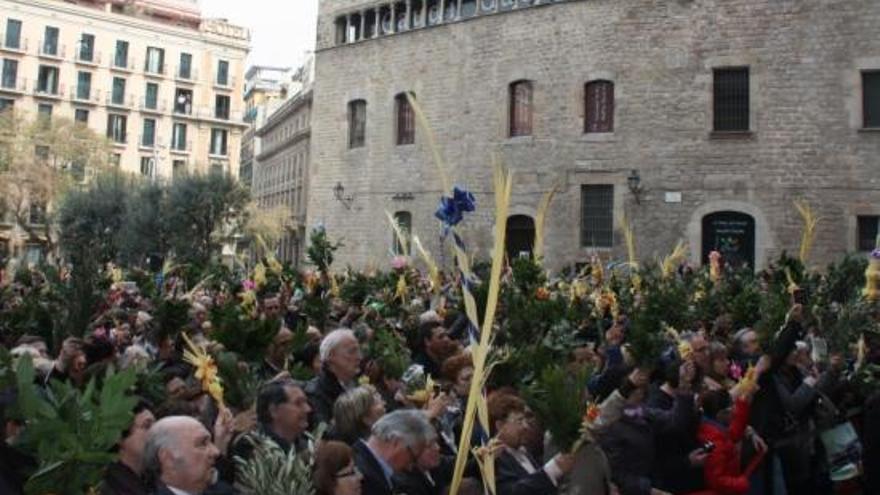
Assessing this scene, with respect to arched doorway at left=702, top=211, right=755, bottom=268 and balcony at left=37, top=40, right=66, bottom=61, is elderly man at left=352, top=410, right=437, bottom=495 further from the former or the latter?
balcony at left=37, top=40, right=66, bottom=61

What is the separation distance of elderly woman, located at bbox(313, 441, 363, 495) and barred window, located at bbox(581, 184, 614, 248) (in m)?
19.6

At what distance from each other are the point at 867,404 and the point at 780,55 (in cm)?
1647

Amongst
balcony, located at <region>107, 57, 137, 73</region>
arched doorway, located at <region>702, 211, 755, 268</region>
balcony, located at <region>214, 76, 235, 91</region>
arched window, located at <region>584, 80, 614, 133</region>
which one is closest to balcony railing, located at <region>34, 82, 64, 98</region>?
balcony, located at <region>107, 57, 137, 73</region>

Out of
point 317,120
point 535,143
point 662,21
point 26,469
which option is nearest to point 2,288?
point 26,469

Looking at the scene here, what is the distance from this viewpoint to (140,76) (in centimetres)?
5650

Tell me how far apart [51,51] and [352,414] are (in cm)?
5621

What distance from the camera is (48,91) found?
53344mm

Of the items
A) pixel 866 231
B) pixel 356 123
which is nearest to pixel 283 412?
pixel 866 231

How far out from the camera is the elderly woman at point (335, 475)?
3.44 m

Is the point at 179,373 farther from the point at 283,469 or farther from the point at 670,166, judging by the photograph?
the point at 670,166

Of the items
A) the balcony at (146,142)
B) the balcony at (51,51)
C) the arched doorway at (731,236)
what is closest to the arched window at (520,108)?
the arched doorway at (731,236)

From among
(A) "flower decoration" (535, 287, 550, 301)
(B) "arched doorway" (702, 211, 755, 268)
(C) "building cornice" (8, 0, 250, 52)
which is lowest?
(A) "flower decoration" (535, 287, 550, 301)

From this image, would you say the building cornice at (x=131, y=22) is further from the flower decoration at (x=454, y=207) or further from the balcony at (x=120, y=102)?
the flower decoration at (x=454, y=207)

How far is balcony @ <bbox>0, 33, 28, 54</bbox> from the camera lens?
51469 mm
